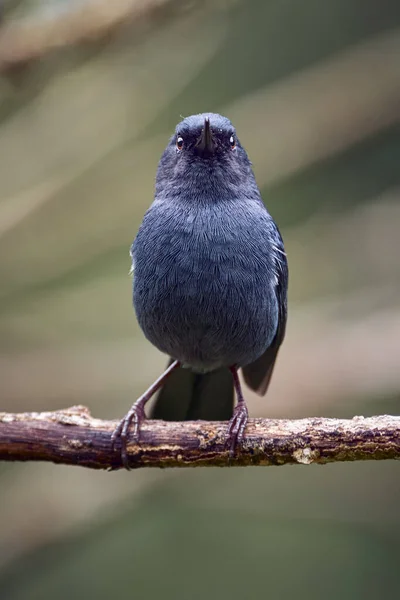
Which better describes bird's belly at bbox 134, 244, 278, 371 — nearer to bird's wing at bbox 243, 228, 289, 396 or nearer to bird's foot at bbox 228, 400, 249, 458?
bird's wing at bbox 243, 228, 289, 396

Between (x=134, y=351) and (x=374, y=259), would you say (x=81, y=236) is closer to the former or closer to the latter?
(x=134, y=351)

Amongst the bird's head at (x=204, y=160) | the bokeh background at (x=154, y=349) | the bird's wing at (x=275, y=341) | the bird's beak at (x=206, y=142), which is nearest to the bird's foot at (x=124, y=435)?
the bird's wing at (x=275, y=341)

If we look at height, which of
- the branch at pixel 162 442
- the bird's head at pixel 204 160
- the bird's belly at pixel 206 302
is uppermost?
the bird's head at pixel 204 160

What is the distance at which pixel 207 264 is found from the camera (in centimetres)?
477

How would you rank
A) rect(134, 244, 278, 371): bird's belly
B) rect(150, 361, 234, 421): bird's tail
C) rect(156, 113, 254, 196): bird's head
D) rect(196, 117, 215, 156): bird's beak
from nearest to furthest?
rect(134, 244, 278, 371): bird's belly < rect(196, 117, 215, 156): bird's beak < rect(156, 113, 254, 196): bird's head < rect(150, 361, 234, 421): bird's tail

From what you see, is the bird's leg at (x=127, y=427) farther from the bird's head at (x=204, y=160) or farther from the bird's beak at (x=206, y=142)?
the bird's beak at (x=206, y=142)

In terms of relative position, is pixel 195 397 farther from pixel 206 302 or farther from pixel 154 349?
pixel 154 349

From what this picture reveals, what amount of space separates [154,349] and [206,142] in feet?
8.88

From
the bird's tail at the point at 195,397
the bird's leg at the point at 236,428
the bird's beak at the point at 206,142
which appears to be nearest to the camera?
the bird's leg at the point at 236,428

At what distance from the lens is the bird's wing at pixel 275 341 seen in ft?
17.2

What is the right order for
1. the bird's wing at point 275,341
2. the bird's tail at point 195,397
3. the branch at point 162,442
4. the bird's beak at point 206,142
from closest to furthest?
1. the branch at point 162,442
2. the bird's beak at point 206,142
3. the bird's wing at point 275,341
4. the bird's tail at point 195,397

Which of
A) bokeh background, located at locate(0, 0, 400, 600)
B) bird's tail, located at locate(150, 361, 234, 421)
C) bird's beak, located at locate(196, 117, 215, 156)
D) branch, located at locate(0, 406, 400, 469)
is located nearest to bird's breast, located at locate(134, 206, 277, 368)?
bird's beak, located at locate(196, 117, 215, 156)

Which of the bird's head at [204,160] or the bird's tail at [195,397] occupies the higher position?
the bird's head at [204,160]

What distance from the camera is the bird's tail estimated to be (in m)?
5.60
